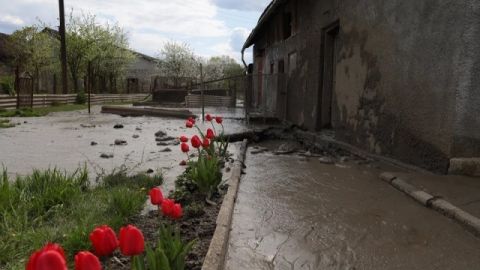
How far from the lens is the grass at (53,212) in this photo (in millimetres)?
2809

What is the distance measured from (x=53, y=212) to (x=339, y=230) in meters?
2.38

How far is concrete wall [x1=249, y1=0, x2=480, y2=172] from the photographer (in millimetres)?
4875

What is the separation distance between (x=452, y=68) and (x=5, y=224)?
4.69m

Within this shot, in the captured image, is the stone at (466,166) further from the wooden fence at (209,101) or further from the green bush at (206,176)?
the wooden fence at (209,101)

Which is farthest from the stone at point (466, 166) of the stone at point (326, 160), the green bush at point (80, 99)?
the green bush at point (80, 99)

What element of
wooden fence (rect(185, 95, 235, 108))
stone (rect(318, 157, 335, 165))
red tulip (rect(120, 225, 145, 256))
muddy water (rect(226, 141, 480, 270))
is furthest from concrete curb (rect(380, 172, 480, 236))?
wooden fence (rect(185, 95, 235, 108))

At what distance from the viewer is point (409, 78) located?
227 inches

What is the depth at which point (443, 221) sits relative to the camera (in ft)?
12.5

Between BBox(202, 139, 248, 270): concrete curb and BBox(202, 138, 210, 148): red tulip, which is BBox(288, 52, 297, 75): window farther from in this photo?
BBox(202, 139, 248, 270): concrete curb

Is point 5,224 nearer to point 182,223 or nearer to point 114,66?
point 182,223

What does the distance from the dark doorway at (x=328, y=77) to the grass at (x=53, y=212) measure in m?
6.26

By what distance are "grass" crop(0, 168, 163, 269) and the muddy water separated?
3.23 feet

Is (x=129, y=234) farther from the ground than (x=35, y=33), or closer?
closer

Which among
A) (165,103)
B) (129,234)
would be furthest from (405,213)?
(165,103)
